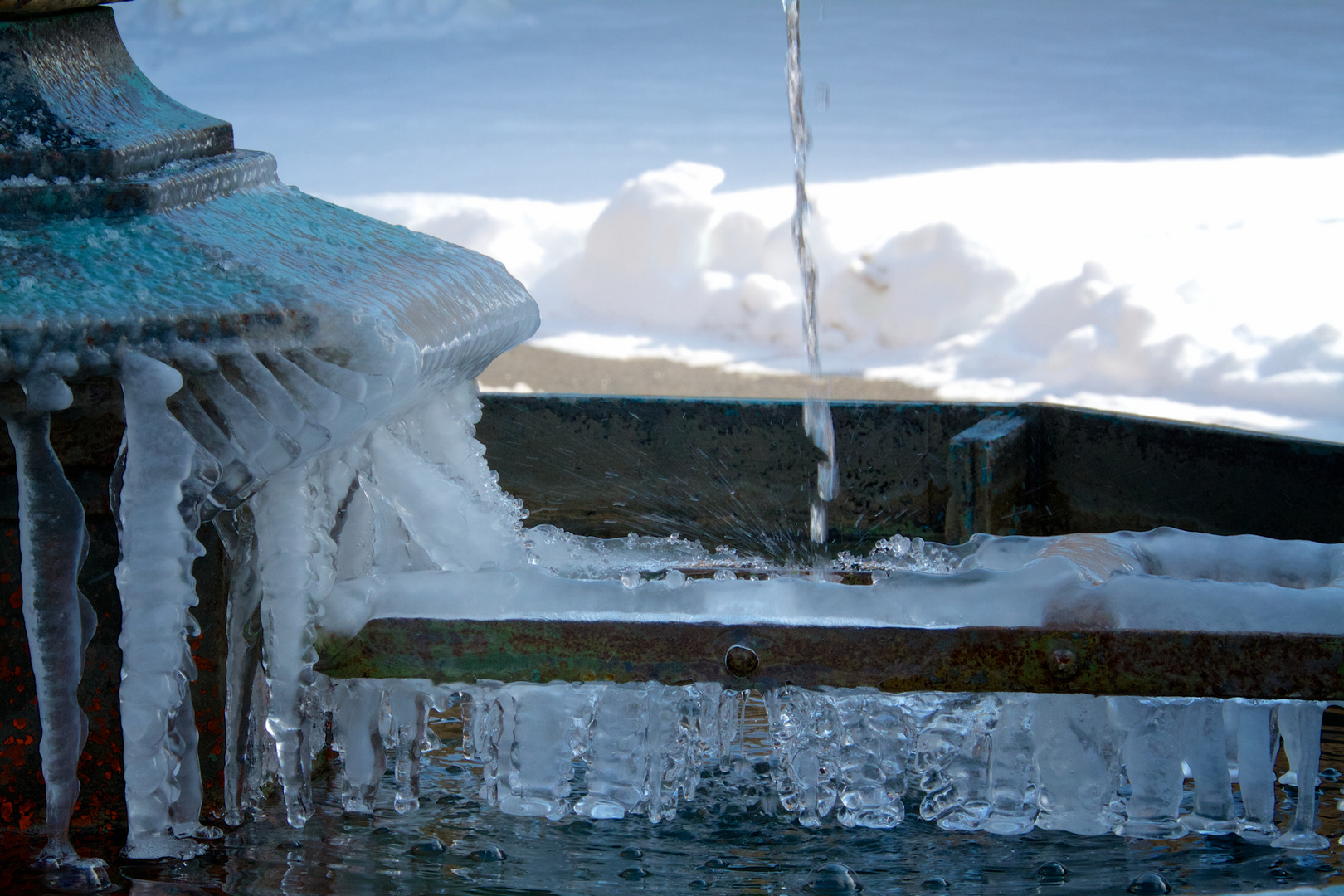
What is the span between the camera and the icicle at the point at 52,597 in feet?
4.49

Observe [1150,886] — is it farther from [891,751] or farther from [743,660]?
[743,660]

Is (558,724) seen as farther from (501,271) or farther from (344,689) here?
(501,271)

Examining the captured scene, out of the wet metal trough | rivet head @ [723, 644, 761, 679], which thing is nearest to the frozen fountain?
rivet head @ [723, 644, 761, 679]

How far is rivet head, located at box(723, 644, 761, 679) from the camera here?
54.2 inches

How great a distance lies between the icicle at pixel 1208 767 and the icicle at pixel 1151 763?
0.05 feet

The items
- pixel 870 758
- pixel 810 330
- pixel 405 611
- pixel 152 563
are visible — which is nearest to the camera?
pixel 152 563

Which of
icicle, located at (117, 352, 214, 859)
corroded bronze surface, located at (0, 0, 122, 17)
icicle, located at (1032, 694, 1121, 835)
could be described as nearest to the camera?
icicle, located at (117, 352, 214, 859)

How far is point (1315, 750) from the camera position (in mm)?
1427

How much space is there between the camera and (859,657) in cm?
138

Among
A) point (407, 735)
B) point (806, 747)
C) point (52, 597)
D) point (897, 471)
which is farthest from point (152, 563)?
point (897, 471)

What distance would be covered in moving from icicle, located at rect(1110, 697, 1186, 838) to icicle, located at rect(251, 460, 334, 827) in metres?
0.93

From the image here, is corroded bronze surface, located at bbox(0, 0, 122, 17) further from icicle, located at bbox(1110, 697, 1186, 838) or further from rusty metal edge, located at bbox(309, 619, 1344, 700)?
icicle, located at bbox(1110, 697, 1186, 838)

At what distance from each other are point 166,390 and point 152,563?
187 millimetres

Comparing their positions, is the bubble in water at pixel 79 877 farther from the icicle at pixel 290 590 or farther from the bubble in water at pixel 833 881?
the bubble in water at pixel 833 881
